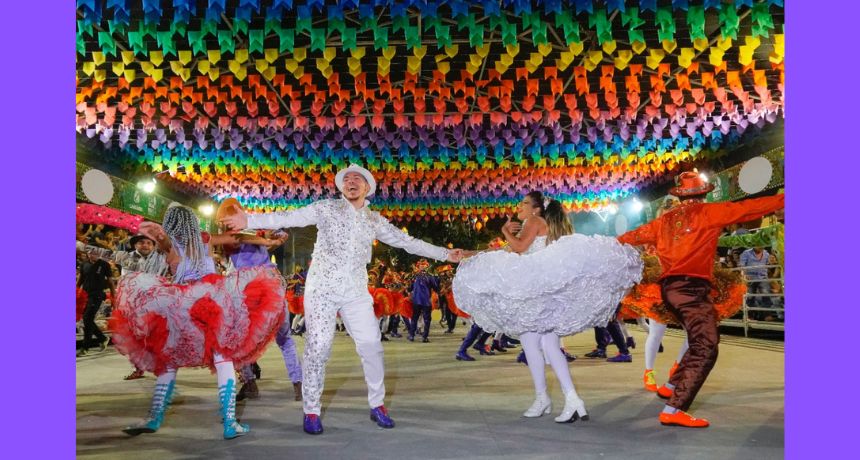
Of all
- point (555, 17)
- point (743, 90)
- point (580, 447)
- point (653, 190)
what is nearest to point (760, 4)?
point (555, 17)

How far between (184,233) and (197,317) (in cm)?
74

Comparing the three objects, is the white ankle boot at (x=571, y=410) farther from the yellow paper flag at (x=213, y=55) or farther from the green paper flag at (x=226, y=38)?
the yellow paper flag at (x=213, y=55)

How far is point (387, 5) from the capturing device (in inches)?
288

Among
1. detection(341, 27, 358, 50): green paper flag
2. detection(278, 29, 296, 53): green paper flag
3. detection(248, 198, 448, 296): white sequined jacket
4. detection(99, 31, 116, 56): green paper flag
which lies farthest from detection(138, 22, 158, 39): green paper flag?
detection(248, 198, 448, 296): white sequined jacket

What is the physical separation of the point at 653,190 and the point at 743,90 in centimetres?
849

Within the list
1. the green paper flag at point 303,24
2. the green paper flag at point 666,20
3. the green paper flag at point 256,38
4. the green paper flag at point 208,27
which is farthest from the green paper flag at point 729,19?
the green paper flag at point 208,27

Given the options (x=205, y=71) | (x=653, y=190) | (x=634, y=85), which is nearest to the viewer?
(x=205, y=71)

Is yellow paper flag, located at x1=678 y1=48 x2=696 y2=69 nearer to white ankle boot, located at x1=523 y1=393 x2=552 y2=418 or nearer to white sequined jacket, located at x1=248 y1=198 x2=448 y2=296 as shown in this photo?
white ankle boot, located at x1=523 y1=393 x2=552 y2=418

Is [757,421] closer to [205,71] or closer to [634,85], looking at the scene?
[634,85]

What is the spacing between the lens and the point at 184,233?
14.0ft

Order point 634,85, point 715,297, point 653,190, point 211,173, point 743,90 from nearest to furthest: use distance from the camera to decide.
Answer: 1. point 715,297
2. point 634,85
3. point 743,90
4. point 211,173
5. point 653,190

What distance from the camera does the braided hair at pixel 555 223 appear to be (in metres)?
4.87

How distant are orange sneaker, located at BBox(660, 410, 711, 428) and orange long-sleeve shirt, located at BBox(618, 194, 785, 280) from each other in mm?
976

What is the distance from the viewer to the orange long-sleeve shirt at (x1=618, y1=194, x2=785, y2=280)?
4129 millimetres
